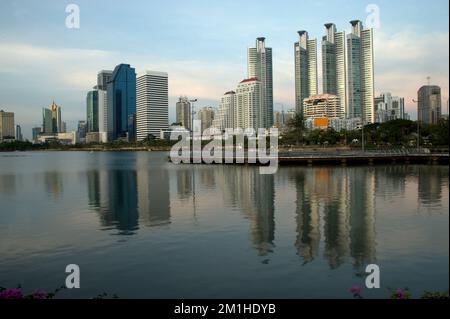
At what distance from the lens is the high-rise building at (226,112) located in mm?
132625

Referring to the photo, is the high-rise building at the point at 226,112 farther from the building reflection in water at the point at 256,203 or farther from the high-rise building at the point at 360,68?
the building reflection in water at the point at 256,203

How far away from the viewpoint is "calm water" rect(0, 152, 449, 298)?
10859 mm

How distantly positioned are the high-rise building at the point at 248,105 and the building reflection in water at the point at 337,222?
9640 cm

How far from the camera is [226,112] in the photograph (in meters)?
135

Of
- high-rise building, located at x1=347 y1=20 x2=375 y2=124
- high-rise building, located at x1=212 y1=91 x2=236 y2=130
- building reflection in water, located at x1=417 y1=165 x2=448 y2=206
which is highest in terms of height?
high-rise building, located at x1=347 y1=20 x2=375 y2=124

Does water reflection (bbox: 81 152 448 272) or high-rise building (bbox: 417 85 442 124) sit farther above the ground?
high-rise building (bbox: 417 85 442 124)

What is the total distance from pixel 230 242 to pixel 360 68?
12461 cm

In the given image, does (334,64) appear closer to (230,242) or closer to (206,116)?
(206,116)

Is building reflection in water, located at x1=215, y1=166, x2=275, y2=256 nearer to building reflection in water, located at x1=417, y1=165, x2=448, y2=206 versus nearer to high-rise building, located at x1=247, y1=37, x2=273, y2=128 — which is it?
building reflection in water, located at x1=417, y1=165, x2=448, y2=206

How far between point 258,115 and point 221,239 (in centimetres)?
11930

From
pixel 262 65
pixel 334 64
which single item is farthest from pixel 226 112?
pixel 334 64

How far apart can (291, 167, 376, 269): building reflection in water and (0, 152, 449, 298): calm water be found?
5 centimetres

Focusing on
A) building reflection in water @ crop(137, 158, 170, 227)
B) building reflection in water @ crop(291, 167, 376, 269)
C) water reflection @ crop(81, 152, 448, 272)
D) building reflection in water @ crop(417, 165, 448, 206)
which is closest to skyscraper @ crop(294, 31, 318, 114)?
building reflection in water @ crop(417, 165, 448, 206)
